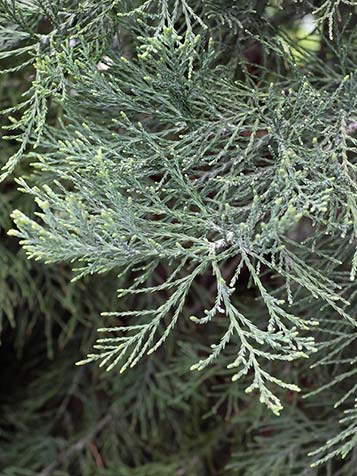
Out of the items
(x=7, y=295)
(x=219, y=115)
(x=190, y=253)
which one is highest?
(x=219, y=115)

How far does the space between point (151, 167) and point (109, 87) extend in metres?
0.14

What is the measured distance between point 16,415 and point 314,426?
975 millimetres

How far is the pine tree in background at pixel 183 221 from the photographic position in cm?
87

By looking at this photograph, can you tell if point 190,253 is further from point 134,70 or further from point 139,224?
point 134,70

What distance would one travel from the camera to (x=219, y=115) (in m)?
1.02

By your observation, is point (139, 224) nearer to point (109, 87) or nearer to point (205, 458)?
point (109, 87)

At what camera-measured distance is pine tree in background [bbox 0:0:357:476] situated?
2.84 feet

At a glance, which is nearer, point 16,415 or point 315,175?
point 315,175

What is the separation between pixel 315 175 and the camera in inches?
36.7

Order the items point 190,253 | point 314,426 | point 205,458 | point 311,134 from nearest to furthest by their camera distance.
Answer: point 190,253 < point 311,134 < point 314,426 < point 205,458

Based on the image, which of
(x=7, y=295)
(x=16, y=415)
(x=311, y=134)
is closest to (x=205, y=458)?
(x=16, y=415)

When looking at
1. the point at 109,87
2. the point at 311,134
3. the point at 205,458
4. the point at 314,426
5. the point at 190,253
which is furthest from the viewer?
the point at 205,458

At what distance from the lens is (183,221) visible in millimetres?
899

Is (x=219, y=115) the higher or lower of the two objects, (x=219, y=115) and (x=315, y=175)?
the higher
